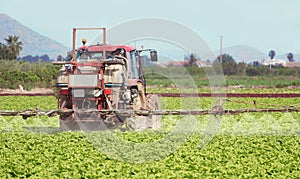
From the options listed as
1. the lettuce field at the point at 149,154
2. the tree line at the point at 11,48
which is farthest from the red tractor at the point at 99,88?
the tree line at the point at 11,48

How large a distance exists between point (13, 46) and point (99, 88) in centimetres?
9579

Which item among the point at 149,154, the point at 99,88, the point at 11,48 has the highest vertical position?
the point at 11,48

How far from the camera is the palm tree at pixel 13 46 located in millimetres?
105875

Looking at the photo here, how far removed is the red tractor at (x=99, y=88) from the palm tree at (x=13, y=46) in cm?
Result: 9189

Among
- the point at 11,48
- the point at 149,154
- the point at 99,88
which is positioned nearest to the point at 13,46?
the point at 11,48

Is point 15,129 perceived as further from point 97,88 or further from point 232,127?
point 232,127

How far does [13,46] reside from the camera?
107 m

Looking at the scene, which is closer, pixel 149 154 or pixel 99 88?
pixel 149 154

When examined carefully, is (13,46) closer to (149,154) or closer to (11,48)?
(11,48)

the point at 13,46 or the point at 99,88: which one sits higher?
the point at 13,46

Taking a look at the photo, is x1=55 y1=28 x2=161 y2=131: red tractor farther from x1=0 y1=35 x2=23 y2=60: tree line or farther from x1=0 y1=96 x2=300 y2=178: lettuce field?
x1=0 y1=35 x2=23 y2=60: tree line

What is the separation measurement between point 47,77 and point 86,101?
41.5 metres

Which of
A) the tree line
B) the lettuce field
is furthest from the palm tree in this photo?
the lettuce field

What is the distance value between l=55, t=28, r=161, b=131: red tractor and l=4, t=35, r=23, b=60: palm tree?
9189 centimetres
